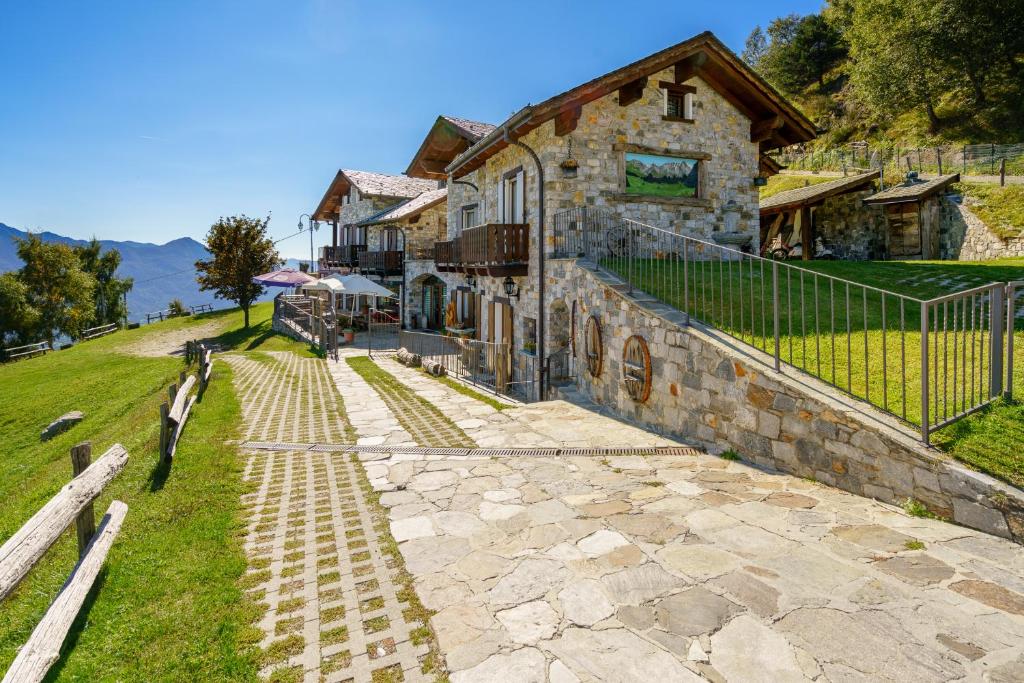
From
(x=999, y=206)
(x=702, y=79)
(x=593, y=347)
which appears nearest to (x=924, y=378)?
(x=593, y=347)

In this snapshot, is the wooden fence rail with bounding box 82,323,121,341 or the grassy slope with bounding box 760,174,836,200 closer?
the grassy slope with bounding box 760,174,836,200

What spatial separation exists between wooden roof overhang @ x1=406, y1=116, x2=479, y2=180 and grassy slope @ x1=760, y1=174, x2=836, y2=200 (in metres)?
20.5

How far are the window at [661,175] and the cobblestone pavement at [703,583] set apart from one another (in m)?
8.84

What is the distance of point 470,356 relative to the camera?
567 inches

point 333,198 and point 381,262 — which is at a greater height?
point 333,198

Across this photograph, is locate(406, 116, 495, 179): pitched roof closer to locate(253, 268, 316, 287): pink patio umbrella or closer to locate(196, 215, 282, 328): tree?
locate(253, 268, 316, 287): pink patio umbrella

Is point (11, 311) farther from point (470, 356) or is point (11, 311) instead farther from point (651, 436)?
point (651, 436)

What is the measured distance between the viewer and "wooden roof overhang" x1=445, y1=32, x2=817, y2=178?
1123cm

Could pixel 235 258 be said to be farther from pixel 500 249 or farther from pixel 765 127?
pixel 765 127

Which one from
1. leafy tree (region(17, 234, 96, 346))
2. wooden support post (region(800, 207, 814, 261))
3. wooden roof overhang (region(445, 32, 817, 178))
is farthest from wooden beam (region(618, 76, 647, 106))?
leafy tree (region(17, 234, 96, 346))

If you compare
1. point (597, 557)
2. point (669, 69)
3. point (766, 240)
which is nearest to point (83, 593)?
point (597, 557)

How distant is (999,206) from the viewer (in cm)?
1939

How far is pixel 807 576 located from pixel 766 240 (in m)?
23.0

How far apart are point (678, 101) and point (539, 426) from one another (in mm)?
9641
